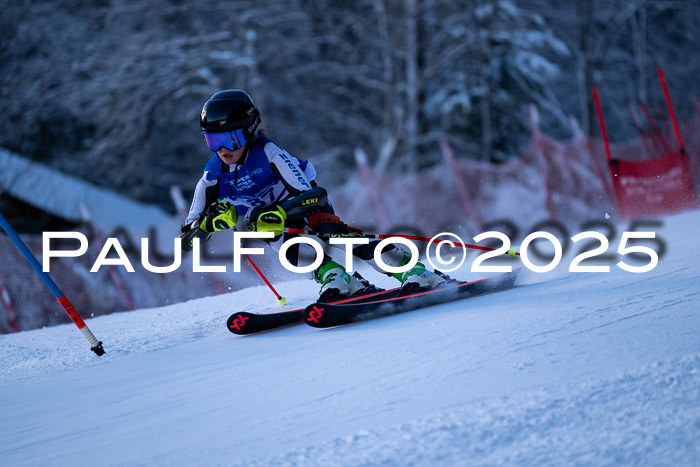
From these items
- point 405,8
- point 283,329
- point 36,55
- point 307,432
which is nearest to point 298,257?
point 283,329

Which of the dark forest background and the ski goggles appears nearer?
the ski goggles

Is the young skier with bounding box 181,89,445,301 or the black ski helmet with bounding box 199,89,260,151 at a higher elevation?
the black ski helmet with bounding box 199,89,260,151

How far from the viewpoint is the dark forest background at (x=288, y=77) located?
1714 centimetres

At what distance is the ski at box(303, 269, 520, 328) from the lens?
447cm

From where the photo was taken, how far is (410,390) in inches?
112

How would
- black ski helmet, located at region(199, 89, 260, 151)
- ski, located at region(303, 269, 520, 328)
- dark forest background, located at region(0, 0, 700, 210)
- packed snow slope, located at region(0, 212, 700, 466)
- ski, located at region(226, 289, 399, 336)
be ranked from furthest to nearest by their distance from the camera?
dark forest background, located at region(0, 0, 700, 210) < ski, located at region(226, 289, 399, 336) < black ski helmet, located at region(199, 89, 260, 151) < ski, located at region(303, 269, 520, 328) < packed snow slope, located at region(0, 212, 700, 466)

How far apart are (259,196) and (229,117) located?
23.9 inches

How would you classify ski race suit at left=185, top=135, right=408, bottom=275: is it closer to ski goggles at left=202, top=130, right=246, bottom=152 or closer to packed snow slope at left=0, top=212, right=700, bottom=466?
ski goggles at left=202, top=130, right=246, bottom=152

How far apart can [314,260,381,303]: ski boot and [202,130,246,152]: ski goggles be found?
1.04 metres

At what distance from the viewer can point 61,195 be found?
15.6 m

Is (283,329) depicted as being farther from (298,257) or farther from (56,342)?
(56,342)

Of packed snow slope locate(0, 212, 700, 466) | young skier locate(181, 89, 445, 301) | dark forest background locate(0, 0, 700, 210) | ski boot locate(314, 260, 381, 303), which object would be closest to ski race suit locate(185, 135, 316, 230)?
young skier locate(181, 89, 445, 301)

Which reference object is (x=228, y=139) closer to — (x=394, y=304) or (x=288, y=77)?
(x=394, y=304)

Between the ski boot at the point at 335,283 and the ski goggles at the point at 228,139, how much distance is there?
3.40ft
